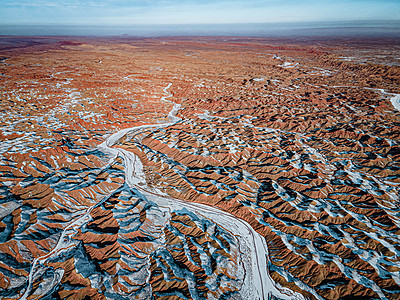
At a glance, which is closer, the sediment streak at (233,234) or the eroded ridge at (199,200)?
the sediment streak at (233,234)

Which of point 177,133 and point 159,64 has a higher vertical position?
point 159,64

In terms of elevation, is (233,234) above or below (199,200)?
below

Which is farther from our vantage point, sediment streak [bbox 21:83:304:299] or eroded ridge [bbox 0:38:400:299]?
eroded ridge [bbox 0:38:400:299]

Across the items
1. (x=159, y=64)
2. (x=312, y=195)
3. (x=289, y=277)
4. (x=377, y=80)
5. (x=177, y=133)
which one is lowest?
(x=289, y=277)

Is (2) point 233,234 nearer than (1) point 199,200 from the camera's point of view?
Yes

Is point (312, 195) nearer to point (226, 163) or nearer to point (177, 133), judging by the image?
point (226, 163)

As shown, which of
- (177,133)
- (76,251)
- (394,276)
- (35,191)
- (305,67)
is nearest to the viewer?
(394,276)

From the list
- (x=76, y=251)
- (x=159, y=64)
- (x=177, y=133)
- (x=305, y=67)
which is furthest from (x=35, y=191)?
(x=305, y=67)

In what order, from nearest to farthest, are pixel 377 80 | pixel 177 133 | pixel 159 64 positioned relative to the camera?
pixel 177 133 → pixel 377 80 → pixel 159 64
